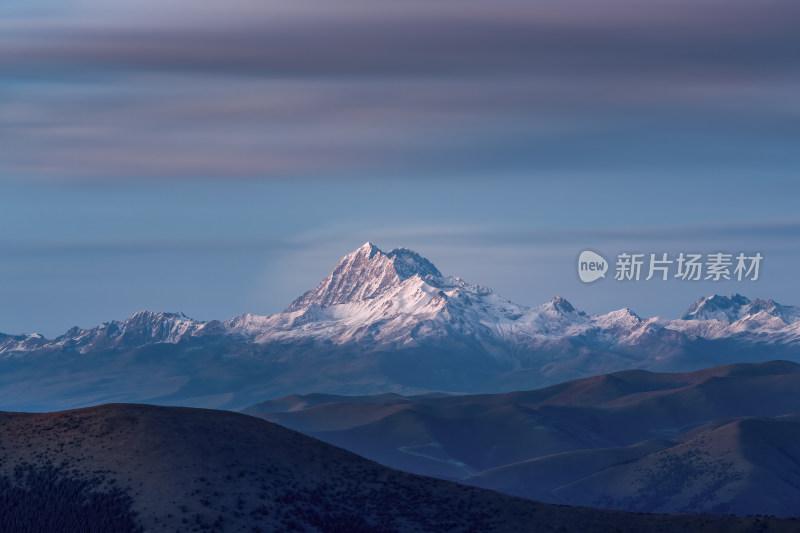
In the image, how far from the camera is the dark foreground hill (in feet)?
532

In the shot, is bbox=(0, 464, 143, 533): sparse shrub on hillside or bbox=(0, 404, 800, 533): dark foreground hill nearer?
bbox=(0, 464, 143, 533): sparse shrub on hillside

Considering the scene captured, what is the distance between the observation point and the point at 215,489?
168875 mm

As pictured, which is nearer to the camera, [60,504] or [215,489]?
[60,504]

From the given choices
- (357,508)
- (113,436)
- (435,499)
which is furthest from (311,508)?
(113,436)

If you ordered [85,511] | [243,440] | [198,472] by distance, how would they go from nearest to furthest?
[85,511]
[198,472]
[243,440]

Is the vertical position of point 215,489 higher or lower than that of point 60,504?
higher

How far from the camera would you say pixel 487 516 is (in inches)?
6885

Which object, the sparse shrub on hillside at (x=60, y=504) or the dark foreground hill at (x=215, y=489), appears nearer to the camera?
the sparse shrub on hillside at (x=60, y=504)

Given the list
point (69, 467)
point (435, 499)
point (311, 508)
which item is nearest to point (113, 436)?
point (69, 467)

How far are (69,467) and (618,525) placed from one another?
2954 inches

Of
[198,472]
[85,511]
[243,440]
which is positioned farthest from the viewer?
[243,440]

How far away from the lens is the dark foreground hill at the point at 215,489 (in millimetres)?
162125

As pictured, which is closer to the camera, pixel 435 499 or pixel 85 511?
pixel 85 511

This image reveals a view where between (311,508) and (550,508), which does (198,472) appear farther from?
(550,508)
